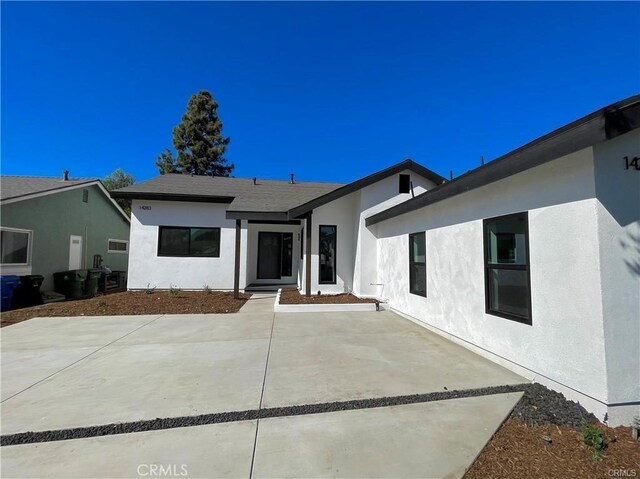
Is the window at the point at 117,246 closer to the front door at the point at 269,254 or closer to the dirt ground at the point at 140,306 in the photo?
the dirt ground at the point at 140,306

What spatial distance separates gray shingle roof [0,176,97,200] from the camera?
10.7 metres

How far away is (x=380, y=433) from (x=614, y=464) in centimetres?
174

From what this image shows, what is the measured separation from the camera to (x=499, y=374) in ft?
13.1

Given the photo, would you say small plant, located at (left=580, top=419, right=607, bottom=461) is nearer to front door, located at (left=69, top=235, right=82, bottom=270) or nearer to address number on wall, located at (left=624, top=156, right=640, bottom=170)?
address number on wall, located at (left=624, top=156, right=640, bottom=170)

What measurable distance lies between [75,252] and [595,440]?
1772 cm

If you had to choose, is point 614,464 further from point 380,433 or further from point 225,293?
point 225,293

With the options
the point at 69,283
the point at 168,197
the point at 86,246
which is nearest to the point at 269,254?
the point at 168,197

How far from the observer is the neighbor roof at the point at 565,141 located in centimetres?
270

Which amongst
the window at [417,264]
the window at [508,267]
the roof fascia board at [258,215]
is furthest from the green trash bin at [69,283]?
the window at [508,267]

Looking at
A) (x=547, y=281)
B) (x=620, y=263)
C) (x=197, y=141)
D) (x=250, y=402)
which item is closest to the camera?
(x=620, y=263)

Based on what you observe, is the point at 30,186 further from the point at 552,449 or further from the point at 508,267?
the point at 552,449

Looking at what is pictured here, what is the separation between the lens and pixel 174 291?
10648 millimetres

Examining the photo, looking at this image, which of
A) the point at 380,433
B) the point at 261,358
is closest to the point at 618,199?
the point at 380,433

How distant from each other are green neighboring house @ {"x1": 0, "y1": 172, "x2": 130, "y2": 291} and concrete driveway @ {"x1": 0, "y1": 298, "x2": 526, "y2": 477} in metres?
6.88
